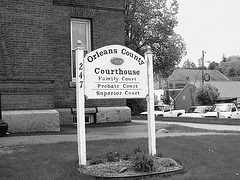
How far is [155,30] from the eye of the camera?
1612 inches

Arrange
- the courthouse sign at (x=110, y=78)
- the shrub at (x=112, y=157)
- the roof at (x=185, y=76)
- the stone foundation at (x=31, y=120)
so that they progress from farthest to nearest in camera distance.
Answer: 1. the roof at (x=185, y=76)
2. the stone foundation at (x=31, y=120)
3. the shrub at (x=112, y=157)
4. the courthouse sign at (x=110, y=78)

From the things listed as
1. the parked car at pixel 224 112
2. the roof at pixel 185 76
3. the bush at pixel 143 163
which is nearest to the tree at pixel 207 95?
the parked car at pixel 224 112

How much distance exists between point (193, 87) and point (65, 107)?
2019 inches

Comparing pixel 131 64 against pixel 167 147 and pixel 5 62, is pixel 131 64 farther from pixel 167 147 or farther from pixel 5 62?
pixel 5 62

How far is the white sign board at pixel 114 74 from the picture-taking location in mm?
6727

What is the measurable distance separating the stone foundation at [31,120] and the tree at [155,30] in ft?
94.5

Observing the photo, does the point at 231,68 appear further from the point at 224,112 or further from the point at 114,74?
the point at 114,74

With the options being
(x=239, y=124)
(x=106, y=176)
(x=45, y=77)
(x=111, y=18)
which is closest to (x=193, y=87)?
(x=239, y=124)

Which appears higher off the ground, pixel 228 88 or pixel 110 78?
pixel 228 88

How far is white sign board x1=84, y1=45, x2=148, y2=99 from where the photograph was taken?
6.73m

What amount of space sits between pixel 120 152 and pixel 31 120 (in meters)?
4.47

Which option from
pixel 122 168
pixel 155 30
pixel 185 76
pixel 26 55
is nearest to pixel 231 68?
pixel 185 76

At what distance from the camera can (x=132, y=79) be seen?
23.4ft

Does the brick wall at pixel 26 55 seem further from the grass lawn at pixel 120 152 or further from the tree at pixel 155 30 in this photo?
the tree at pixel 155 30
